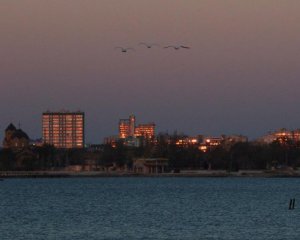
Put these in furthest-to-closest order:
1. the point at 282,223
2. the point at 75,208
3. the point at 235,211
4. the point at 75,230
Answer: the point at 75,208 → the point at 235,211 → the point at 282,223 → the point at 75,230

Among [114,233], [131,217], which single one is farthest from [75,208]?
[114,233]

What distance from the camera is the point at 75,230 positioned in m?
67.5

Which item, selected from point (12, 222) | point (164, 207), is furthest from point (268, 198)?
point (12, 222)

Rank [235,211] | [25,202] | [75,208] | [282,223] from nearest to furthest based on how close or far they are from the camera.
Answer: [282,223], [235,211], [75,208], [25,202]

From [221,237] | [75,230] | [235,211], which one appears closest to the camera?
[221,237]

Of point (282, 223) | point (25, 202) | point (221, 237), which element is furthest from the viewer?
point (25, 202)

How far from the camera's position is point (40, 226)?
7075cm

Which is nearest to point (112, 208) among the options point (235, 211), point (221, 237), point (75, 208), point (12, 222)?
point (75, 208)

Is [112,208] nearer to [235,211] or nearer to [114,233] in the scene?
[235,211]

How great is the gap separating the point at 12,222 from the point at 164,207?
19845 millimetres

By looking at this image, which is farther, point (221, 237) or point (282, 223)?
point (282, 223)

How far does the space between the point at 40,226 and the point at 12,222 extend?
4.28m

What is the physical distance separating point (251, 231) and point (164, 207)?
2533cm

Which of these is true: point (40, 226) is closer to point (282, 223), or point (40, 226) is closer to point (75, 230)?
point (75, 230)
